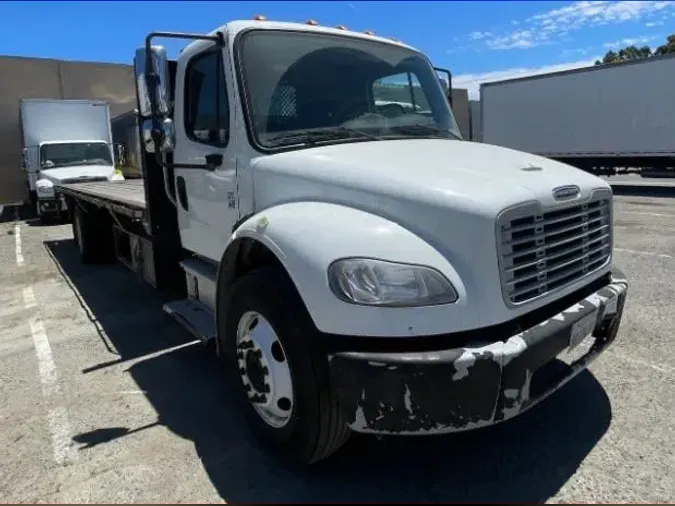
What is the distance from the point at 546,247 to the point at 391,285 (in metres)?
0.83

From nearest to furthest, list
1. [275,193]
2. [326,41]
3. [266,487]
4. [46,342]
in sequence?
[266,487] → [275,193] → [326,41] → [46,342]

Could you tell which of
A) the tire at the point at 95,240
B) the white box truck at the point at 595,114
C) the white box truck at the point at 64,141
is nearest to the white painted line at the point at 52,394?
the tire at the point at 95,240

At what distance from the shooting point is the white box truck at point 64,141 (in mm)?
16062

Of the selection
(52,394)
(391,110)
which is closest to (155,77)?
(391,110)

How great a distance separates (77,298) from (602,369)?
6.00 metres

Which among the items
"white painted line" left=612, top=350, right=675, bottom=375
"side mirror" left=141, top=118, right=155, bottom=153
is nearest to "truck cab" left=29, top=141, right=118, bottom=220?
"side mirror" left=141, top=118, right=155, bottom=153

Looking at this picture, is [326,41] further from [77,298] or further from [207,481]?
[77,298]

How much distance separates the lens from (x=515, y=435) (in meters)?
3.18

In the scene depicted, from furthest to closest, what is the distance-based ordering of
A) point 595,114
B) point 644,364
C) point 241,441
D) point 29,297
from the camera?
point 595,114 → point 29,297 → point 644,364 → point 241,441

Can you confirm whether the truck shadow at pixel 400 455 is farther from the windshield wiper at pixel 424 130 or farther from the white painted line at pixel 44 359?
the windshield wiper at pixel 424 130

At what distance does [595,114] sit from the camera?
18594 mm

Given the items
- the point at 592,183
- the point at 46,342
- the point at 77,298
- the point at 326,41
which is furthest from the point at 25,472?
the point at 77,298

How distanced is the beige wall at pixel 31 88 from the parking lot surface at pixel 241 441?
19013mm

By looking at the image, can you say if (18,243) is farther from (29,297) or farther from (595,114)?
(595,114)
